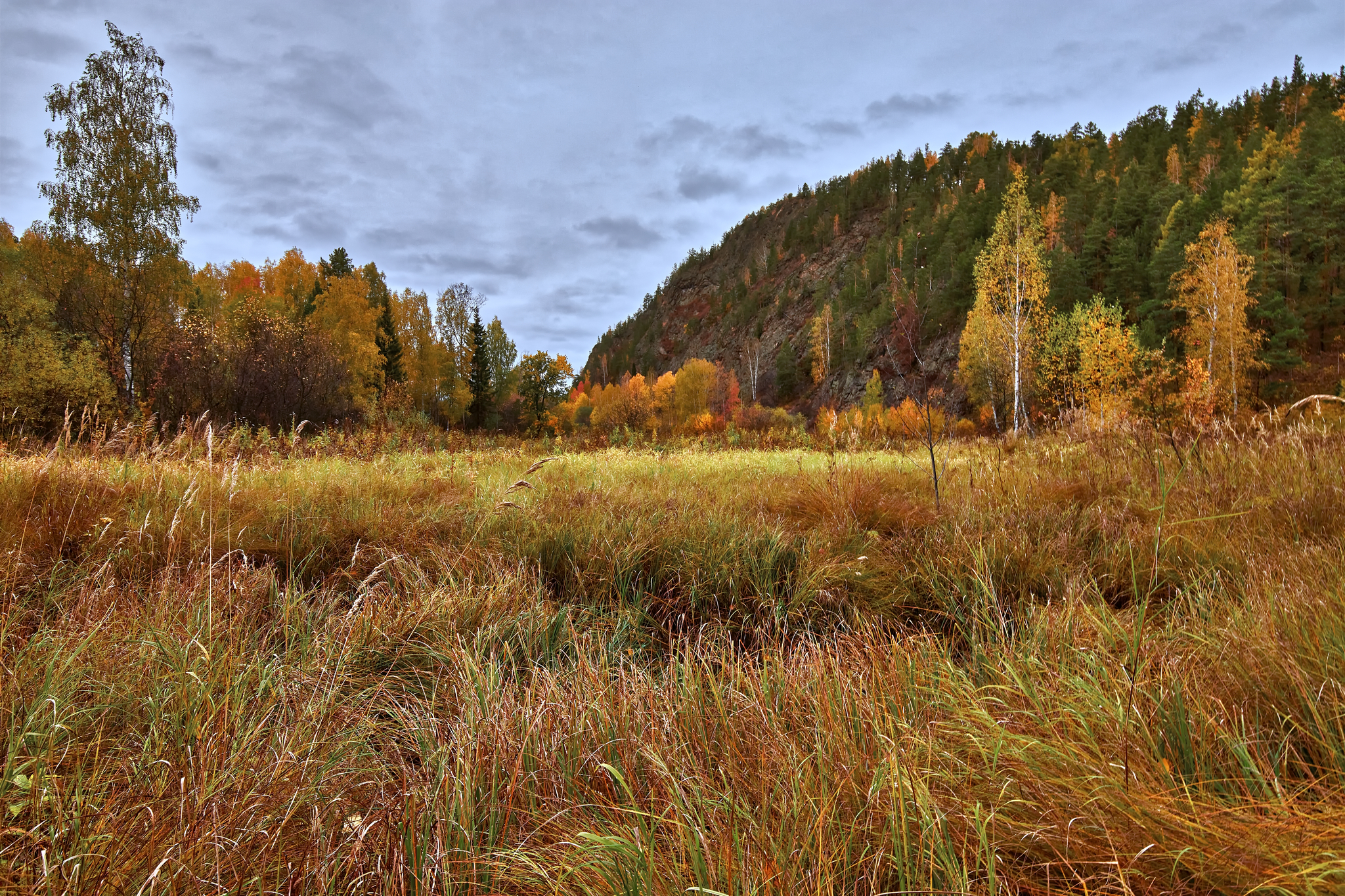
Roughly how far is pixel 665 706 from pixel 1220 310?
39464 millimetres

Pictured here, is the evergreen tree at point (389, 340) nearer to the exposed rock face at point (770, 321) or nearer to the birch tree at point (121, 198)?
the birch tree at point (121, 198)

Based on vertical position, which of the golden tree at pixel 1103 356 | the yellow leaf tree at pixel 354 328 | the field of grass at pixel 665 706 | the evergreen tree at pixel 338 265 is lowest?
the field of grass at pixel 665 706

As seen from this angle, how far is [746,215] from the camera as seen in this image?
158375 millimetres

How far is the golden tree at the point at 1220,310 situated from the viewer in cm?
2841

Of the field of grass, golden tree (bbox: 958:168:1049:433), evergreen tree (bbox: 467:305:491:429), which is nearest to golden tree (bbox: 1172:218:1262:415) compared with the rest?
golden tree (bbox: 958:168:1049:433)

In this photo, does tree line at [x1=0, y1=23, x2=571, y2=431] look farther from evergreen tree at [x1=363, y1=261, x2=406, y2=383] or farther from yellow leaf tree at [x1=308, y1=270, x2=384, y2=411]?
evergreen tree at [x1=363, y1=261, x2=406, y2=383]

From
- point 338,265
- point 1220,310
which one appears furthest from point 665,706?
point 338,265

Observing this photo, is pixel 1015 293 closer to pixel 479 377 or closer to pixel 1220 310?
pixel 1220 310

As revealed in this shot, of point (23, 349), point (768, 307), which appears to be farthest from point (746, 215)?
point (23, 349)

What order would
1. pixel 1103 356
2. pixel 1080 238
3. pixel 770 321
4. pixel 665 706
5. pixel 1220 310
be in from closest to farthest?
pixel 665 706
pixel 1103 356
pixel 1220 310
pixel 1080 238
pixel 770 321

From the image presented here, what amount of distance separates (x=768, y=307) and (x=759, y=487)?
97906 mm

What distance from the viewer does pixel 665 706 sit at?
1.88m

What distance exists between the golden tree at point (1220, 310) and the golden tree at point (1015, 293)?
802cm

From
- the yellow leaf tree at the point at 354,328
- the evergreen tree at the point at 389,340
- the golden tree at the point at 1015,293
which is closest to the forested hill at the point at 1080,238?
the golden tree at the point at 1015,293
